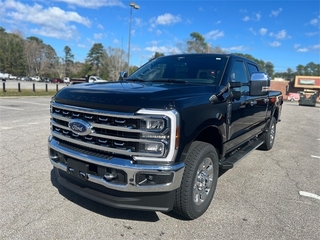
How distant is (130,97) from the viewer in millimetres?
2523

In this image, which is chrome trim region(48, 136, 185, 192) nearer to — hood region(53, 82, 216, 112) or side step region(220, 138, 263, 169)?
hood region(53, 82, 216, 112)

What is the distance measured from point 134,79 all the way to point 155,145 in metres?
1.95

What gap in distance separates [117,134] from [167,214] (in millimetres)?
1246

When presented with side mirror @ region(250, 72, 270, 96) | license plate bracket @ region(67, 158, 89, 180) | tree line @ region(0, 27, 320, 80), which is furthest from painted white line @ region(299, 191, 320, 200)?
tree line @ region(0, 27, 320, 80)

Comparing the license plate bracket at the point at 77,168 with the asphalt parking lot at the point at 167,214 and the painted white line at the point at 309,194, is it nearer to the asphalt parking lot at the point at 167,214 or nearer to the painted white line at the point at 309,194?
the asphalt parking lot at the point at 167,214

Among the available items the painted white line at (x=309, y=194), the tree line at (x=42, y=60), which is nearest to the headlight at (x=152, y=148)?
the painted white line at (x=309, y=194)

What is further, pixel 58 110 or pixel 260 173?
pixel 260 173

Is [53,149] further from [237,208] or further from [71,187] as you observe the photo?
[237,208]

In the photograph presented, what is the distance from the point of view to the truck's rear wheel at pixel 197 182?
269 centimetres

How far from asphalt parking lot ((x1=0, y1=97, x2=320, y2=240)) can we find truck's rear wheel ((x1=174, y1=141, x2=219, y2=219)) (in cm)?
17

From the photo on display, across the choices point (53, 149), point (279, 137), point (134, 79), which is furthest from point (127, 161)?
point (279, 137)

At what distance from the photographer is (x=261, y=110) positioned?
202 inches

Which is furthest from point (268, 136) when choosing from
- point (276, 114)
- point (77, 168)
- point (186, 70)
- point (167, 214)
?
point (77, 168)

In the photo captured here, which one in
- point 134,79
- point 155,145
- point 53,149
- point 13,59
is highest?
point 13,59
